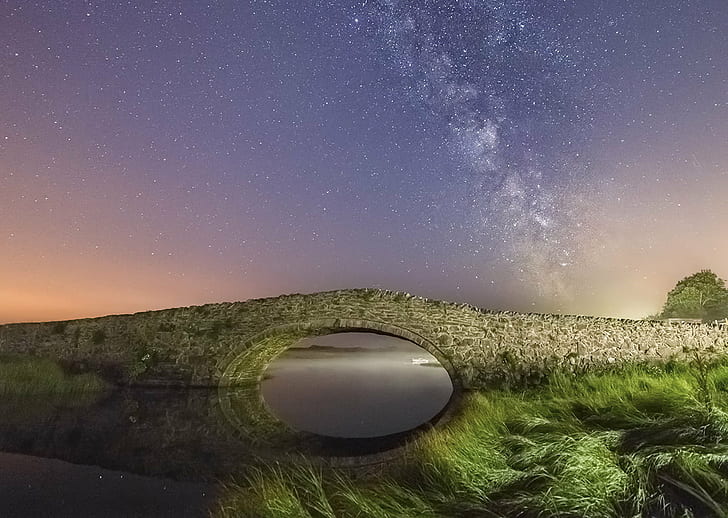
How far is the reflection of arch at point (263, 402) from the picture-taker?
9797 mm

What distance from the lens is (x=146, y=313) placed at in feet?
64.5

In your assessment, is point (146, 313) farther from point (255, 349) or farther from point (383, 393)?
point (383, 393)

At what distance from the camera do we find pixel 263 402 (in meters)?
16.0

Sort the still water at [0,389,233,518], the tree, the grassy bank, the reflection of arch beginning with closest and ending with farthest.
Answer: the grassy bank < the still water at [0,389,233,518] < the reflection of arch < the tree

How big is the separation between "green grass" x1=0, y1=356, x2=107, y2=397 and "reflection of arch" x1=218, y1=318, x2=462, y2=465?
472 cm

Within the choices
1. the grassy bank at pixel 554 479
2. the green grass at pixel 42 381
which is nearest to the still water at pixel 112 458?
the grassy bank at pixel 554 479

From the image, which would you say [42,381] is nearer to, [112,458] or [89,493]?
[112,458]

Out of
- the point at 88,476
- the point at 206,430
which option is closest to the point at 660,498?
the point at 88,476

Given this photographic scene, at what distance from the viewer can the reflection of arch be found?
9.80 metres

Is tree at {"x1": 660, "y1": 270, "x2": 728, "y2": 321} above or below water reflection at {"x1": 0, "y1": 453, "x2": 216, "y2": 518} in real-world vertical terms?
above

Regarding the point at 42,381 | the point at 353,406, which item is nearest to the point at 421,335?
the point at 353,406

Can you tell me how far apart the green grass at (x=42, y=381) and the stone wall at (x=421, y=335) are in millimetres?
1619

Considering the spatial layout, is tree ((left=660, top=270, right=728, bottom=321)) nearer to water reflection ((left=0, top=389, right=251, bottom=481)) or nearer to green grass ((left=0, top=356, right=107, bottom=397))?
water reflection ((left=0, top=389, right=251, bottom=481))

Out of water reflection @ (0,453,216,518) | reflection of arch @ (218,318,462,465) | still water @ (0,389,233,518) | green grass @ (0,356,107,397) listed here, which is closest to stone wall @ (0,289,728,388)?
reflection of arch @ (218,318,462,465)
